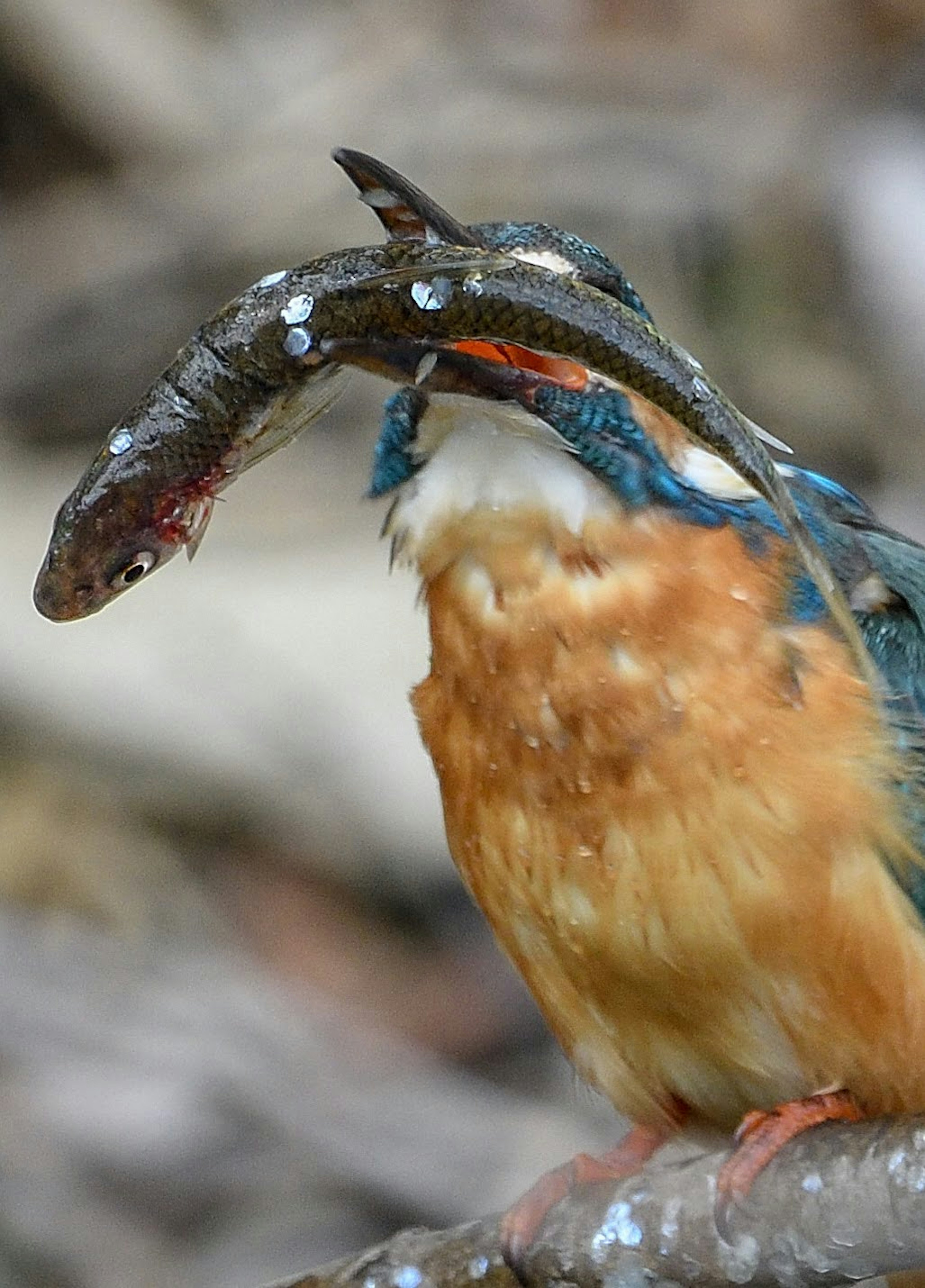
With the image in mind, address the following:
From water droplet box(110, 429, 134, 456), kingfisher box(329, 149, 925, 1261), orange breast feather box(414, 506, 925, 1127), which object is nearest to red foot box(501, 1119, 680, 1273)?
kingfisher box(329, 149, 925, 1261)

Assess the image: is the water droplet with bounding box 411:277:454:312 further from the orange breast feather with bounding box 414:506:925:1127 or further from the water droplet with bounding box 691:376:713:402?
the orange breast feather with bounding box 414:506:925:1127

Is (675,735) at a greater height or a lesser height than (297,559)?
lesser

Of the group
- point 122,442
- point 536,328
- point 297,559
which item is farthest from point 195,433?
point 297,559

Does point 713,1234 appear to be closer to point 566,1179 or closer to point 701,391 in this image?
point 566,1179

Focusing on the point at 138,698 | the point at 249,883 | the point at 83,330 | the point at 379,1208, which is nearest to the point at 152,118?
the point at 83,330

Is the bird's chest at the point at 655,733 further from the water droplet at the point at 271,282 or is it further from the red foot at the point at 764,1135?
the water droplet at the point at 271,282
